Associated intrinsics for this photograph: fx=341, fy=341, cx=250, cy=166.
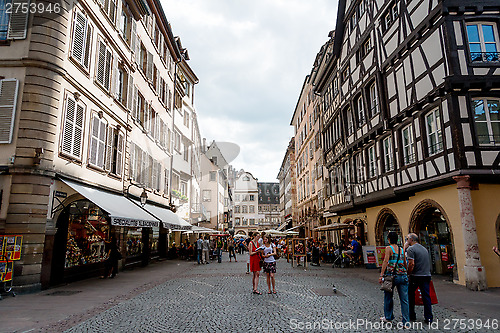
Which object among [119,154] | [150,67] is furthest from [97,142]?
[150,67]

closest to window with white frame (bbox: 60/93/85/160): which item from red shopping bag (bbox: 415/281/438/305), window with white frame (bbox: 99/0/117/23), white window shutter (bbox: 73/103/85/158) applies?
white window shutter (bbox: 73/103/85/158)

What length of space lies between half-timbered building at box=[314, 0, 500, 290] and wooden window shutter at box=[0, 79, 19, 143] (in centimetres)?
1431

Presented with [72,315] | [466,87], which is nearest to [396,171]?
[466,87]

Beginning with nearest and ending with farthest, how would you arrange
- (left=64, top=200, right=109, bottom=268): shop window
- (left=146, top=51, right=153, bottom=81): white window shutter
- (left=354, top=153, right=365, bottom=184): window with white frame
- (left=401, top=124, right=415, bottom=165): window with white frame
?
1. (left=64, top=200, right=109, bottom=268): shop window
2. (left=401, top=124, right=415, bottom=165): window with white frame
3. (left=354, top=153, right=365, bottom=184): window with white frame
4. (left=146, top=51, right=153, bottom=81): white window shutter

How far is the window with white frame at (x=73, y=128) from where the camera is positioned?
11.6m

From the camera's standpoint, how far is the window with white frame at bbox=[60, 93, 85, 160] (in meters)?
11.6

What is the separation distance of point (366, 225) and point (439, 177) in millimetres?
8646

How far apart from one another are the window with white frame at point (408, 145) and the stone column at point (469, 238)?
10.6 feet

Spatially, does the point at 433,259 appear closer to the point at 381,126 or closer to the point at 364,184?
the point at 364,184

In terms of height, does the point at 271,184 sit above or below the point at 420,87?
above

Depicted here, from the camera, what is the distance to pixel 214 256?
1049 inches

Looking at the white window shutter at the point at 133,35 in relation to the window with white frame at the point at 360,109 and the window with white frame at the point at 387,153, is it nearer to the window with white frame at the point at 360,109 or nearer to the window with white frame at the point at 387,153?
the window with white frame at the point at 360,109

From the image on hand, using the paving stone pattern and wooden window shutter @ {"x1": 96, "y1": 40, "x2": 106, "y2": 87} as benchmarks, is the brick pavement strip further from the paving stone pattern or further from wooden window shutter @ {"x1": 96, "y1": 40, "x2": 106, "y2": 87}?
wooden window shutter @ {"x1": 96, "y1": 40, "x2": 106, "y2": 87}

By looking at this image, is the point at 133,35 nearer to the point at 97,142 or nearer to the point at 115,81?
the point at 115,81
